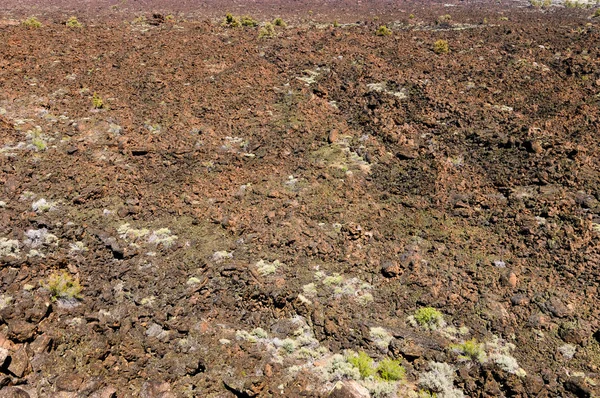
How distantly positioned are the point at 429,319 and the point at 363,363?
5.48 feet

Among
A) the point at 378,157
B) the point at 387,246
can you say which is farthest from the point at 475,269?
the point at 378,157

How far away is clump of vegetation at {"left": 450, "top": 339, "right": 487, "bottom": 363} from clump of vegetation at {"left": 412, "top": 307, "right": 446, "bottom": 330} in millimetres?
497

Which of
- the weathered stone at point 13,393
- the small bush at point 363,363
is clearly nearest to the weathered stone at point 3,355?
the weathered stone at point 13,393

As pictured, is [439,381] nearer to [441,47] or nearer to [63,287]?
[63,287]

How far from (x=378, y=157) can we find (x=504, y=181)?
3509 mm

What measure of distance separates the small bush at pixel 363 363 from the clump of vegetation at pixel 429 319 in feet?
4.31

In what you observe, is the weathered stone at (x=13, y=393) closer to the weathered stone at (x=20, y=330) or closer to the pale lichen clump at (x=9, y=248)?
the weathered stone at (x=20, y=330)

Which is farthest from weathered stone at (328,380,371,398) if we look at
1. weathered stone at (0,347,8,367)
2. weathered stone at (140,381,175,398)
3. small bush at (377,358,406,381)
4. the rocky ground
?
weathered stone at (0,347,8,367)

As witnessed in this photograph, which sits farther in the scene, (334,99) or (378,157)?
(334,99)

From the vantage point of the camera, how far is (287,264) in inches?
347

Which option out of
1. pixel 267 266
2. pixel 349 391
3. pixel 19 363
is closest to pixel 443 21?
pixel 267 266

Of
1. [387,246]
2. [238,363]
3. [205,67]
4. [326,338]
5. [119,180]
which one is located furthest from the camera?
[205,67]

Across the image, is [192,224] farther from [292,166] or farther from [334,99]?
[334,99]

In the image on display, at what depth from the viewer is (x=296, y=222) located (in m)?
9.85
